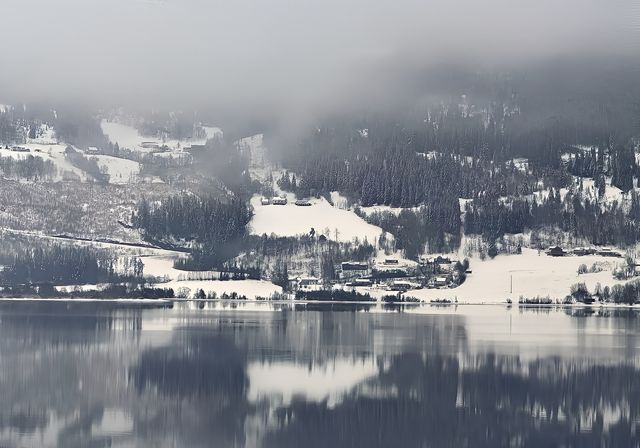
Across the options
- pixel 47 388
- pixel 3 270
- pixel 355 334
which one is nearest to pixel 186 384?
pixel 47 388

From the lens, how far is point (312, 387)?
2576 inches

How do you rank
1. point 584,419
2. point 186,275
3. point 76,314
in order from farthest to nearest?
point 186,275
point 76,314
point 584,419

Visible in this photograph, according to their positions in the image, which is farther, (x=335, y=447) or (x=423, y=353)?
(x=423, y=353)

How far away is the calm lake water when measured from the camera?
52.2m

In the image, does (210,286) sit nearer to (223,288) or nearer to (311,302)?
(223,288)

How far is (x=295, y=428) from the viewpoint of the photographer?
53.7 metres

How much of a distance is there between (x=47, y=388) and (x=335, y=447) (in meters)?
21.5

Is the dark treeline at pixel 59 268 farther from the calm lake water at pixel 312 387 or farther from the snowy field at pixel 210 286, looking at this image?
the calm lake water at pixel 312 387

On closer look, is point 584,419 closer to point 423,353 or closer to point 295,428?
point 295,428

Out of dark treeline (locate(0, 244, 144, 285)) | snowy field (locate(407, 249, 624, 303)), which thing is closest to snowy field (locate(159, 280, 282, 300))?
dark treeline (locate(0, 244, 144, 285))

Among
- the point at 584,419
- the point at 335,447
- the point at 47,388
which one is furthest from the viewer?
the point at 47,388

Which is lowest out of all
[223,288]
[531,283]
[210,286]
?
[223,288]

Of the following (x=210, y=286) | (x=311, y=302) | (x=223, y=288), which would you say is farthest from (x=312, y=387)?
(x=223, y=288)

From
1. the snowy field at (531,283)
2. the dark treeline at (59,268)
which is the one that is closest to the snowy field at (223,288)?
the dark treeline at (59,268)
